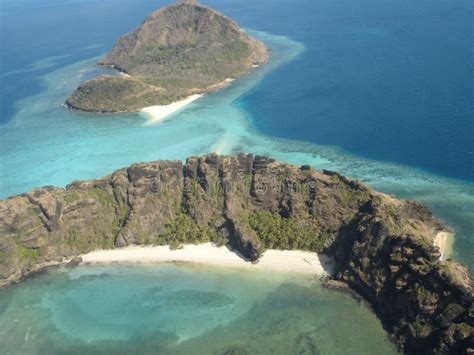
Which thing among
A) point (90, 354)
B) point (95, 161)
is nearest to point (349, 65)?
point (95, 161)

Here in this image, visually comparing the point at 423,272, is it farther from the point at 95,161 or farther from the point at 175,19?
the point at 175,19

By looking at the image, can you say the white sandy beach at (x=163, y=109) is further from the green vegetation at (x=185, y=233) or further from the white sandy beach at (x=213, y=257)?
the white sandy beach at (x=213, y=257)

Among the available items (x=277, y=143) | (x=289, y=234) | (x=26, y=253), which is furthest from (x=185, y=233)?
(x=277, y=143)

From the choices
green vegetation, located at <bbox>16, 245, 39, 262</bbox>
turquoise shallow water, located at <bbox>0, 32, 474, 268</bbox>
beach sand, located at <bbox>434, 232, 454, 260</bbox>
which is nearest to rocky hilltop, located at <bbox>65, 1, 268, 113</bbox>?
turquoise shallow water, located at <bbox>0, 32, 474, 268</bbox>

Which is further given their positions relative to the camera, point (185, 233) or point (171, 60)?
point (171, 60)

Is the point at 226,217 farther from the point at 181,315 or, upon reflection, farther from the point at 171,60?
the point at 171,60

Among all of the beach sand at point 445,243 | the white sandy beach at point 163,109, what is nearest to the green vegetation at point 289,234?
the beach sand at point 445,243
